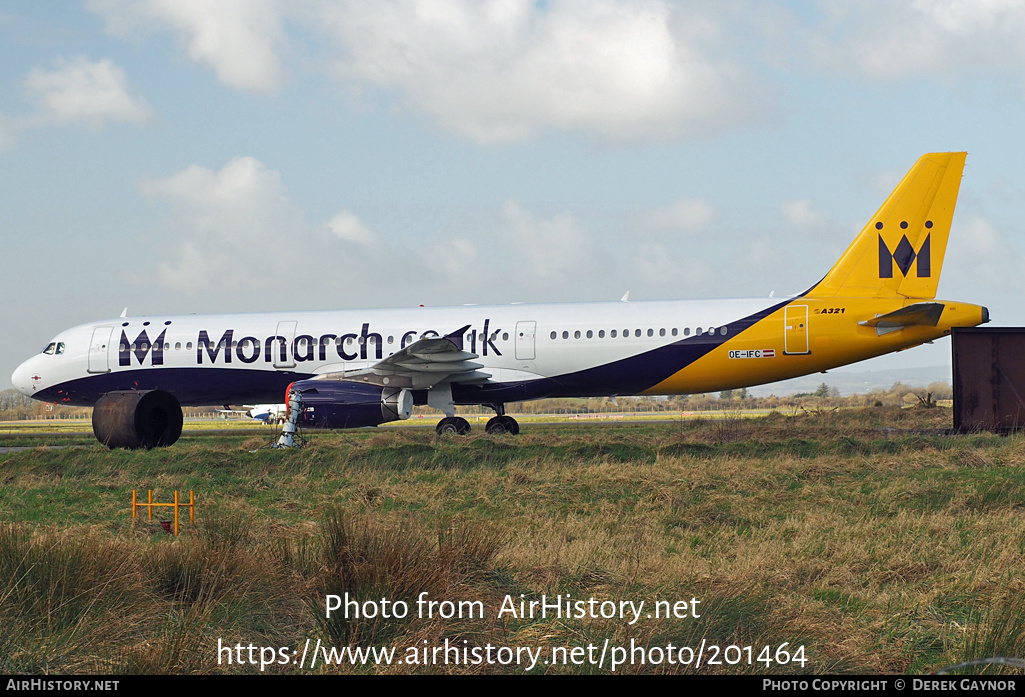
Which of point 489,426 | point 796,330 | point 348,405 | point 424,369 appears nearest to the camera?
point 348,405

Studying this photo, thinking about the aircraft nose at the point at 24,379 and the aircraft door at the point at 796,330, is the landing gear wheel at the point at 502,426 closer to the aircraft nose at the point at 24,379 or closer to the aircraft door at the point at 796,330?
the aircraft door at the point at 796,330

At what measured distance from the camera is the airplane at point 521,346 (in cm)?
2323

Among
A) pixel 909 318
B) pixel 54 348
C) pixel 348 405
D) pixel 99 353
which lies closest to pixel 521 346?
pixel 348 405

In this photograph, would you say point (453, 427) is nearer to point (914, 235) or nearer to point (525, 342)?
point (525, 342)

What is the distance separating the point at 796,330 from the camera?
23484 mm

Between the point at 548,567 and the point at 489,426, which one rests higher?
the point at 489,426

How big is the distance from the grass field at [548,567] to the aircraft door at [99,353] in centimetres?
1298

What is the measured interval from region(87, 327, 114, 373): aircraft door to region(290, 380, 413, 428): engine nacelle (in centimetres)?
726

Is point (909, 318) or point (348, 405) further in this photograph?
point (348, 405)

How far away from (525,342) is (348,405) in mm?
4995

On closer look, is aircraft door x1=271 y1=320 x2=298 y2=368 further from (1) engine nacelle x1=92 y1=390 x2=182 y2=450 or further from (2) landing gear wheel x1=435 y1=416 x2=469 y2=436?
(2) landing gear wheel x1=435 y1=416 x2=469 y2=436

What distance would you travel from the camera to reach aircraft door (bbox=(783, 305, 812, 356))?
924 inches

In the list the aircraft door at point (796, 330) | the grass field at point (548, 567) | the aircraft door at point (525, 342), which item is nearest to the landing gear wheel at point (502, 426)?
the aircraft door at point (525, 342)

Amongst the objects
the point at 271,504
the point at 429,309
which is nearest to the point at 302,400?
the point at 429,309
